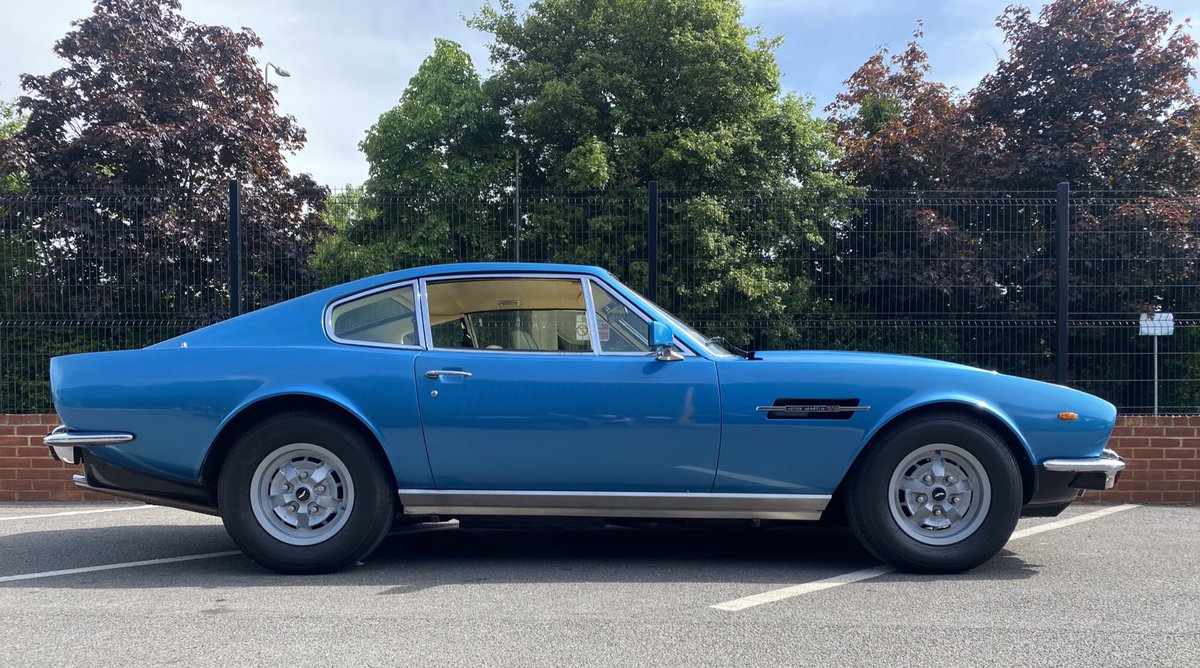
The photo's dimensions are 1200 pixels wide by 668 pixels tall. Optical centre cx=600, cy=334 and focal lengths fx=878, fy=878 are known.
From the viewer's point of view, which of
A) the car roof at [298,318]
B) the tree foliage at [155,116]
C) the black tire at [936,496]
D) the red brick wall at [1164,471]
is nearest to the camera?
the black tire at [936,496]

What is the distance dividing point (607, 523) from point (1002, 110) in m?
13.4

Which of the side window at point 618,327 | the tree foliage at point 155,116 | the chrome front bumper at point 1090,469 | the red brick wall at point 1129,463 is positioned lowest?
the red brick wall at point 1129,463

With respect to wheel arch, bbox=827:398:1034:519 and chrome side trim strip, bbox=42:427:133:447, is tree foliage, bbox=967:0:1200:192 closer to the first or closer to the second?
wheel arch, bbox=827:398:1034:519

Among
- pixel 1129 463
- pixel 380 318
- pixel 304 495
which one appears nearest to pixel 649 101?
pixel 1129 463

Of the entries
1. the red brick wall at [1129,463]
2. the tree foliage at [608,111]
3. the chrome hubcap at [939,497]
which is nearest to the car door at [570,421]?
the chrome hubcap at [939,497]

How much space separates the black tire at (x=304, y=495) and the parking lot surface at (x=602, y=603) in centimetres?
15

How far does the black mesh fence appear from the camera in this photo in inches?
281

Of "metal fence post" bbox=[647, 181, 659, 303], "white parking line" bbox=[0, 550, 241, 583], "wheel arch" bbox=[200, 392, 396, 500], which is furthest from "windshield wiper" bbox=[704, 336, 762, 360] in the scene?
"white parking line" bbox=[0, 550, 241, 583]

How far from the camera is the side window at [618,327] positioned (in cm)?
441

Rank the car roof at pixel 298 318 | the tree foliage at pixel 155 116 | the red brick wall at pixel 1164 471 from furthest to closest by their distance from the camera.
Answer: the tree foliage at pixel 155 116 < the red brick wall at pixel 1164 471 < the car roof at pixel 298 318

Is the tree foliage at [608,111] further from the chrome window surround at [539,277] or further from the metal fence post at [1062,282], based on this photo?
the chrome window surround at [539,277]

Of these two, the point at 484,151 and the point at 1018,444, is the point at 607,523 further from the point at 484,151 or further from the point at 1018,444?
the point at 484,151

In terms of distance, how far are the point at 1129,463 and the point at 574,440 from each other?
15.9 feet

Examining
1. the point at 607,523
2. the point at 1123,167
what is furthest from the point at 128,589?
the point at 1123,167
